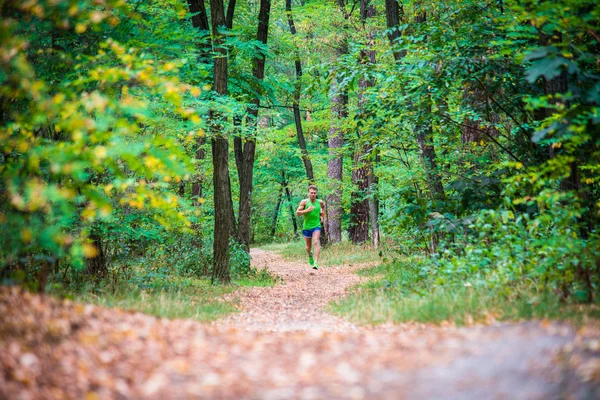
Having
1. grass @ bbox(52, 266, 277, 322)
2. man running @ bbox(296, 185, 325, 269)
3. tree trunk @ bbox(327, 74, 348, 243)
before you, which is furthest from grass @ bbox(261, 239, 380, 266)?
grass @ bbox(52, 266, 277, 322)

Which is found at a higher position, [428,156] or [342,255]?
[428,156]

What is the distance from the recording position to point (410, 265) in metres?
10.3

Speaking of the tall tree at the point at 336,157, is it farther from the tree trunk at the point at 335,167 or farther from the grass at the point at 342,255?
the grass at the point at 342,255

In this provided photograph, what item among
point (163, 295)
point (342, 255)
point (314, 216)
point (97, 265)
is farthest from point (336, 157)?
point (163, 295)

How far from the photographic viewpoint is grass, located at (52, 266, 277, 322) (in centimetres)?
623

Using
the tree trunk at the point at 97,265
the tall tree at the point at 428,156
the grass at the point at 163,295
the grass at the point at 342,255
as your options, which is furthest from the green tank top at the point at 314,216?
the tree trunk at the point at 97,265

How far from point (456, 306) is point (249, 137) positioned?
6036 mm

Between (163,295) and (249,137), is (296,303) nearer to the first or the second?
(163,295)

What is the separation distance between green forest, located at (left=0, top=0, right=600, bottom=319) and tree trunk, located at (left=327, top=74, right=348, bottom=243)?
3.31m

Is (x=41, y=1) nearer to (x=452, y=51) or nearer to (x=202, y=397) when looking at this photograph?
(x=202, y=397)

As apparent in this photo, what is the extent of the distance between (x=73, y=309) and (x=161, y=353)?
1.00 metres

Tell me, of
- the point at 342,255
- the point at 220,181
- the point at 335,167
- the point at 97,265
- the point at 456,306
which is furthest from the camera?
the point at 335,167

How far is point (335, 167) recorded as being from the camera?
18.6 m

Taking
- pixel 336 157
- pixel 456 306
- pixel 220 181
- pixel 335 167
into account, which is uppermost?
pixel 336 157
